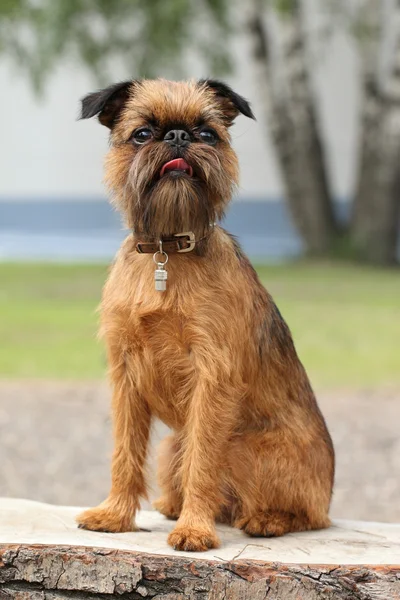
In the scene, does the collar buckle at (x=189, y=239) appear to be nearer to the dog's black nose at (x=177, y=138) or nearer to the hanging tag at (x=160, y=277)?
the hanging tag at (x=160, y=277)

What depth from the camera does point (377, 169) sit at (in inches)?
699

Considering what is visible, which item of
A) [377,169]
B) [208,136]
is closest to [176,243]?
[208,136]

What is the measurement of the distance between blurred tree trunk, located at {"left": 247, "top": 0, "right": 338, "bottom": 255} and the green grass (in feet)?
4.00

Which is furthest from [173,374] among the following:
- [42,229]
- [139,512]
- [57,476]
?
[42,229]

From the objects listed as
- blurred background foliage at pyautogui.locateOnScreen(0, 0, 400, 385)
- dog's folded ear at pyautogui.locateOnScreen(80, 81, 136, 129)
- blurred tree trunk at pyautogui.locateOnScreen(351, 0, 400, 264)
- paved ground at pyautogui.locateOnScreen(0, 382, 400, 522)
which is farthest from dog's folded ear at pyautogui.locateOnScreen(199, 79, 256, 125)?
blurred tree trunk at pyautogui.locateOnScreen(351, 0, 400, 264)

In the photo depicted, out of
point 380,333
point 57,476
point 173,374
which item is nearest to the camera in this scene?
point 173,374

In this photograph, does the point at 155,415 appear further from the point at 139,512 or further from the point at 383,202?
the point at 383,202

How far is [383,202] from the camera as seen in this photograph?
702 inches

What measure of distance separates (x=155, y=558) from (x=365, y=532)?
104cm

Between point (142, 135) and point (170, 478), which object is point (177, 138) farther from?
point (170, 478)

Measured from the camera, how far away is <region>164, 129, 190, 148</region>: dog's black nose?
3.46 m

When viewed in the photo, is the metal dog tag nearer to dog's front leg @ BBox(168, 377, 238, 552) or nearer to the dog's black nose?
dog's front leg @ BBox(168, 377, 238, 552)

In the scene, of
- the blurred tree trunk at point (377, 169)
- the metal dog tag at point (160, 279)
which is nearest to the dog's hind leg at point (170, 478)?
the metal dog tag at point (160, 279)

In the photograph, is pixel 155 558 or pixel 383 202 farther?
pixel 383 202
